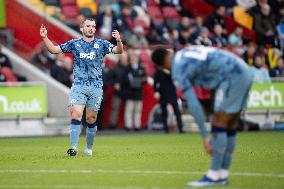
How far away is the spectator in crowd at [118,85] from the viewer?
27.5m

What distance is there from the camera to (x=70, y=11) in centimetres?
3022

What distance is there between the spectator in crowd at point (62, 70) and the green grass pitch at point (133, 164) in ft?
17.2

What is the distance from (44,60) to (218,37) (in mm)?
5741

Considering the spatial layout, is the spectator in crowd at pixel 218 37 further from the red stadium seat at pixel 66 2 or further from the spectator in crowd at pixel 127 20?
the red stadium seat at pixel 66 2

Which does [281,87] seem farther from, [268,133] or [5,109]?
[5,109]

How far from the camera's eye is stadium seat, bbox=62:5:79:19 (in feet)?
98.9

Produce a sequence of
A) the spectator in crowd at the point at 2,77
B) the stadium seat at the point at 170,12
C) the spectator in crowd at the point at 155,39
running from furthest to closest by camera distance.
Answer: the stadium seat at the point at 170,12, the spectator in crowd at the point at 155,39, the spectator in crowd at the point at 2,77

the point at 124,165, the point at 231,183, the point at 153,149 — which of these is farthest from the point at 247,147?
the point at 231,183

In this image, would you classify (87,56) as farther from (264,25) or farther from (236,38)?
(264,25)

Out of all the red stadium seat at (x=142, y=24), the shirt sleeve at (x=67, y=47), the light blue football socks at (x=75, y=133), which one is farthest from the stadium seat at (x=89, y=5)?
the light blue football socks at (x=75, y=133)

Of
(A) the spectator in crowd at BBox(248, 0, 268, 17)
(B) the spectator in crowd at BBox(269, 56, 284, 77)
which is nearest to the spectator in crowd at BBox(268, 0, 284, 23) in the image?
(A) the spectator in crowd at BBox(248, 0, 268, 17)

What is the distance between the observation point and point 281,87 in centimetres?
2755

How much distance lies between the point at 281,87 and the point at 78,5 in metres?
7.41

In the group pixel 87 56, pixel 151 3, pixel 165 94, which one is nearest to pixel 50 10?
pixel 151 3
